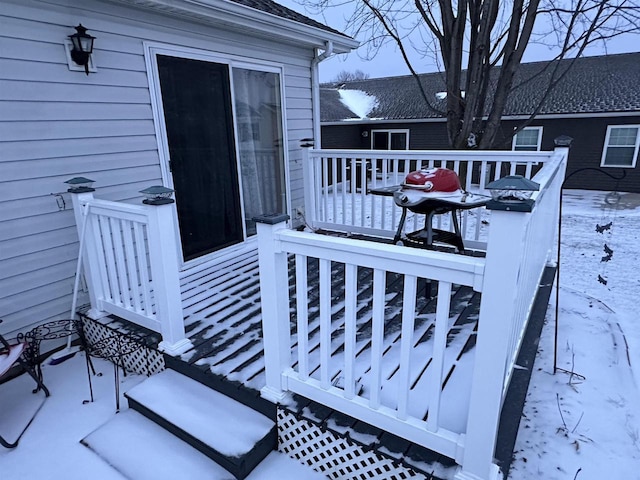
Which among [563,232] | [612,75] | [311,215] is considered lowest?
[563,232]

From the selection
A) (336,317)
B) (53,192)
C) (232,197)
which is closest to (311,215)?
(232,197)

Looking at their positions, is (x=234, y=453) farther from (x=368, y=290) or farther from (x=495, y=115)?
(x=495, y=115)

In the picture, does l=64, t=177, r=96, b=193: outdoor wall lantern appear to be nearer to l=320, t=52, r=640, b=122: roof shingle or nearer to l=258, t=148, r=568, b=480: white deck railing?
l=258, t=148, r=568, b=480: white deck railing

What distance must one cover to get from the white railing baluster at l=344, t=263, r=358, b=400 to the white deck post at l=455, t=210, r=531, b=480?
0.50 meters

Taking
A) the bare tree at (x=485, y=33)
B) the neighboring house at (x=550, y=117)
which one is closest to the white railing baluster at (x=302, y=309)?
the bare tree at (x=485, y=33)

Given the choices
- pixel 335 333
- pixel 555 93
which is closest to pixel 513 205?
pixel 335 333

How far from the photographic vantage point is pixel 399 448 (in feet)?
5.21

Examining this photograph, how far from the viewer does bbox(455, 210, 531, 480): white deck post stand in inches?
46.2

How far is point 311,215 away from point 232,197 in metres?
1.13

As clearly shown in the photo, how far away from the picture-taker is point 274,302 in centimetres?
179

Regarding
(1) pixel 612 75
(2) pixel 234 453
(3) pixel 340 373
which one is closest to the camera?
(2) pixel 234 453

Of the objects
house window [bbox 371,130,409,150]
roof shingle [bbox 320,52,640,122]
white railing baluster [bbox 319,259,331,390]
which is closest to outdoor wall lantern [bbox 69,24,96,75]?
white railing baluster [bbox 319,259,331,390]

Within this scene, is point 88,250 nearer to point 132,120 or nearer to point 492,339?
point 132,120

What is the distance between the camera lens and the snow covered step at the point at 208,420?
71.0 inches
